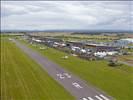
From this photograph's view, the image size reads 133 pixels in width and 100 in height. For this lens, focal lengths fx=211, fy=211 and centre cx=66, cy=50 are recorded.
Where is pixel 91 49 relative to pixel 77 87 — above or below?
above

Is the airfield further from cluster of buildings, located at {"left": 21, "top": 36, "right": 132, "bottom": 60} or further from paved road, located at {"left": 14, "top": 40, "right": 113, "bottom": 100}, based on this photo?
cluster of buildings, located at {"left": 21, "top": 36, "right": 132, "bottom": 60}

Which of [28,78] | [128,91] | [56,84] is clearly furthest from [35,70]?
[128,91]

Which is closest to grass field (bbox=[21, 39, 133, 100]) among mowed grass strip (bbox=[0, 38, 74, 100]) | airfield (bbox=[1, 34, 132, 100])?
airfield (bbox=[1, 34, 132, 100])

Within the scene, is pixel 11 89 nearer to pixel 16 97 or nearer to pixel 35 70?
pixel 16 97

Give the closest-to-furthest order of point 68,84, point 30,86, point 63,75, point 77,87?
point 77,87, point 30,86, point 68,84, point 63,75

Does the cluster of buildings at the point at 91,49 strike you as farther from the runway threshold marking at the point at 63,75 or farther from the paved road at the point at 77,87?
the paved road at the point at 77,87

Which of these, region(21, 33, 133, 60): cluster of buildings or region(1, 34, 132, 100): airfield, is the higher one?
region(21, 33, 133, 60): cluster of buildings

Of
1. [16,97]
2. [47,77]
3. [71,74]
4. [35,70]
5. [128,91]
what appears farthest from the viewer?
[35,70]

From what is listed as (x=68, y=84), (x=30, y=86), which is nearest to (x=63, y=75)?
(x=68, y=84)

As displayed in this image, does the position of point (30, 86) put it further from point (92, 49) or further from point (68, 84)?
point (92, 49)

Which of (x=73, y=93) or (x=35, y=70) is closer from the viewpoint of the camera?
(x=73, y=93)

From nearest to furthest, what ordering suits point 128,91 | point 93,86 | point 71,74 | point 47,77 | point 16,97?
point 16,97 → point 128,91 → point 93,86 → point 47,77 → point 71,74
